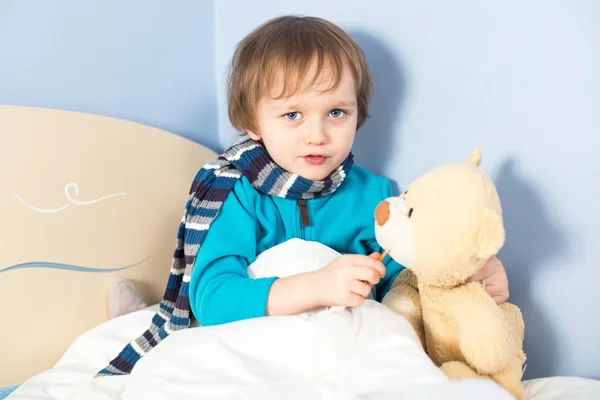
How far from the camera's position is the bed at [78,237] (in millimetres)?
1195

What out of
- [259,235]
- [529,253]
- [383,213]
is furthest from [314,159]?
[529,253]

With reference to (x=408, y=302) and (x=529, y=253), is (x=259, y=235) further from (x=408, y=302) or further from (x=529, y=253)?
(x=529, y=253)

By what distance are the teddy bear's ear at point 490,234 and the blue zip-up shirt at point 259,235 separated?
0.33m

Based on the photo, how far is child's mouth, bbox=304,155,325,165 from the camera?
1089 mm

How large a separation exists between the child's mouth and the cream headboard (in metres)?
0.47

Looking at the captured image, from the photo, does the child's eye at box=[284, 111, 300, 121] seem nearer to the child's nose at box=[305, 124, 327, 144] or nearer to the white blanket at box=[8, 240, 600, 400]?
the child's nose at box=[305, 124, 327, 144]

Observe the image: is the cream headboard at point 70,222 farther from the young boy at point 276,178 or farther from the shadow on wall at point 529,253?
the shadow on wall at point 529,253

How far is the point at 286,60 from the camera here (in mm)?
1074

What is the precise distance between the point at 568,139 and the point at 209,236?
586mm

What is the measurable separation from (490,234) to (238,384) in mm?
365

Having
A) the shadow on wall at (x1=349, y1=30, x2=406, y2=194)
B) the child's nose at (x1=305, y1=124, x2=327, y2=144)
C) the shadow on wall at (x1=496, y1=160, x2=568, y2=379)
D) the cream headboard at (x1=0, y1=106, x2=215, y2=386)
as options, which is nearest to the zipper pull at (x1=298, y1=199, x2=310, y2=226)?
the child's nose at (x1=305, y1=124, x2=327, y2=144)

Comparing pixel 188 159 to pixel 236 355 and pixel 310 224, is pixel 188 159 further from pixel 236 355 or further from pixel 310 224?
pixel 236 355

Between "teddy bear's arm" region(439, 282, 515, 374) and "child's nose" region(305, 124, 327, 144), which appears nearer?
"teddy bear's arm" region(439, 282, 515, 374)

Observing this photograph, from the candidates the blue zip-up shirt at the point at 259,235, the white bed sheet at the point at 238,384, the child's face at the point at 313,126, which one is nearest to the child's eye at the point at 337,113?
the child's face at the point at 313,126
